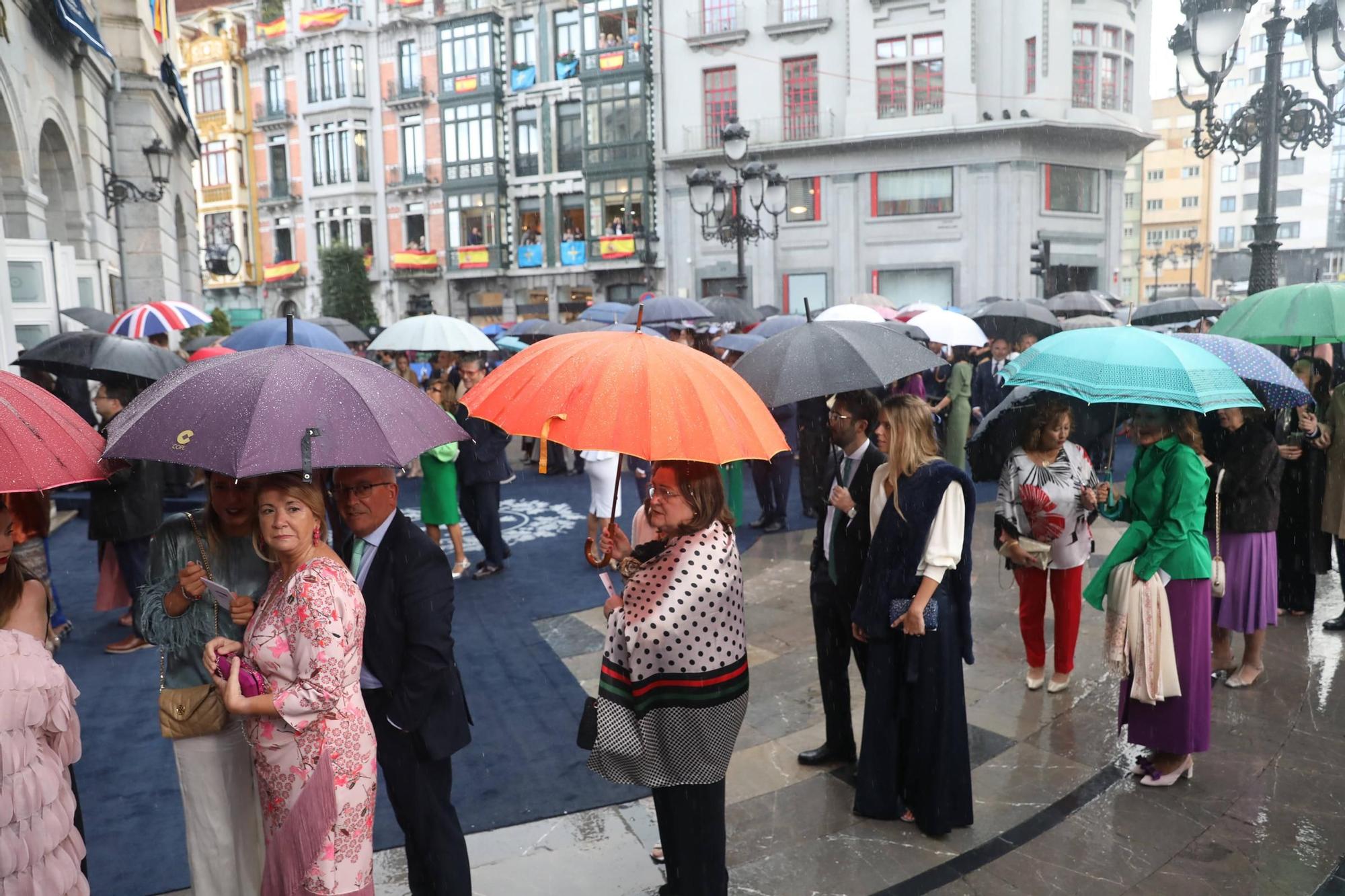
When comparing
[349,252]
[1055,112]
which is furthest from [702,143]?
[349,252]

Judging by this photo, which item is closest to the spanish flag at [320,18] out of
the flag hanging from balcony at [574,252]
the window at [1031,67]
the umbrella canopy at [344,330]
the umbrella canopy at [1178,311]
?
the flag hanging from balcony at [574,252]

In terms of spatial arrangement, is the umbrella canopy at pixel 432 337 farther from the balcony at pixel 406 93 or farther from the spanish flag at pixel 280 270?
the spanish flag at pixel 280 270

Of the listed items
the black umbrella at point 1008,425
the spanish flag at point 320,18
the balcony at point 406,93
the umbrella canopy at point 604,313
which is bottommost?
the black umbrella at point 1008,425

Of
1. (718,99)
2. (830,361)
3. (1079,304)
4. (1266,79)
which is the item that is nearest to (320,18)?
(718,99)

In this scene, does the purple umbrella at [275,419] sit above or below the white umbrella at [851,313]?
below

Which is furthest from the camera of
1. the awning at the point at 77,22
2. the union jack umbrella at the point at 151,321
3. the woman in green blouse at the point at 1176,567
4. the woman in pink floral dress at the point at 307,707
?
the awning at the point at 77,22

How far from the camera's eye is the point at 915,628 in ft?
12.6

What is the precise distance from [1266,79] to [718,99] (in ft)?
78.3

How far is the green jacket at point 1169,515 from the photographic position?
169 inches

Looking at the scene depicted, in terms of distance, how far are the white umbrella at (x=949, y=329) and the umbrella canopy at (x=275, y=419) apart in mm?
7721

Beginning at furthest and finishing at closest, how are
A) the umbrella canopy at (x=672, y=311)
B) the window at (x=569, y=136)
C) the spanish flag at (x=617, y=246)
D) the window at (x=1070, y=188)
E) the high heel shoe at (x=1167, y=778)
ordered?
the window at (x=569, y=136)
the spanish flag at (x=617, y=246)
the window at (x=1070, y=188)
the umbrella canopy at (x=672, y=311)
the high heel shoe at (x=1167, y=778)

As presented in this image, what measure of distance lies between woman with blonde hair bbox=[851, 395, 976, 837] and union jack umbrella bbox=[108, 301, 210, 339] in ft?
27.7

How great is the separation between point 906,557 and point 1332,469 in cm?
416

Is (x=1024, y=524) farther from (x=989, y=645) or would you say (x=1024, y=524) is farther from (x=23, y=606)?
(x=23, y=606)
